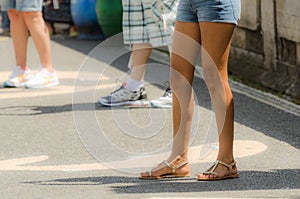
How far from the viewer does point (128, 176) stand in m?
6.96

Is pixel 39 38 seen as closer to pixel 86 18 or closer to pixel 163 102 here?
pixel 163 102

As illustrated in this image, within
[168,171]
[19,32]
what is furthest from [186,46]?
[19,32]

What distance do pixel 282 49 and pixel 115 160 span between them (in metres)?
3.48

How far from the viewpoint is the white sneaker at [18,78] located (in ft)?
36.5

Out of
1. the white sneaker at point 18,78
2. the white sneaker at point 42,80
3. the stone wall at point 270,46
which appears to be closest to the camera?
the stone wall at point 270,46

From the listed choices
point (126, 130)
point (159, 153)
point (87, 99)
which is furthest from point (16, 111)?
point (159, 153)

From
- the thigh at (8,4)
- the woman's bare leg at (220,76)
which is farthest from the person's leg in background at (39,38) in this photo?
the woman's bare leg at (220,76)

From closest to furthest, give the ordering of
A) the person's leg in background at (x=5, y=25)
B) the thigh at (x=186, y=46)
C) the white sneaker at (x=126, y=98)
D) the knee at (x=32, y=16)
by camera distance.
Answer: the thigh at (x=186, y=46), the white sneaker at (x=126, y=98), the knee at (x=32, y=16), the person's leg in background at (x=5, y=25)

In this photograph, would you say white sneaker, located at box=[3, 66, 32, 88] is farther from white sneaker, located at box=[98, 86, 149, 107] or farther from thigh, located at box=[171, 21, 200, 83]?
thigh, located at box=[171, 21, 200, 83]

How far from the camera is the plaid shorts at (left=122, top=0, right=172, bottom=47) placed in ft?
31.2

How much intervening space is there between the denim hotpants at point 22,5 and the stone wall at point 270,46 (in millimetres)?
2173

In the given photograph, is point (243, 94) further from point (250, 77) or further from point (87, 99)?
point (87, 99)

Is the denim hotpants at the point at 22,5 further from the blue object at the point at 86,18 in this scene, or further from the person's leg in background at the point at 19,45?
the blue object at the point at 86,18

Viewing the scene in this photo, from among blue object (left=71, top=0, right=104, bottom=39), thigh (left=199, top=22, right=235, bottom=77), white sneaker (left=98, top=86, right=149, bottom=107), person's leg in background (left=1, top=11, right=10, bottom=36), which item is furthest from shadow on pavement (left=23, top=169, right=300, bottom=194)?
person's leg in background (left=1, top=11, right=10, bottom=36)
